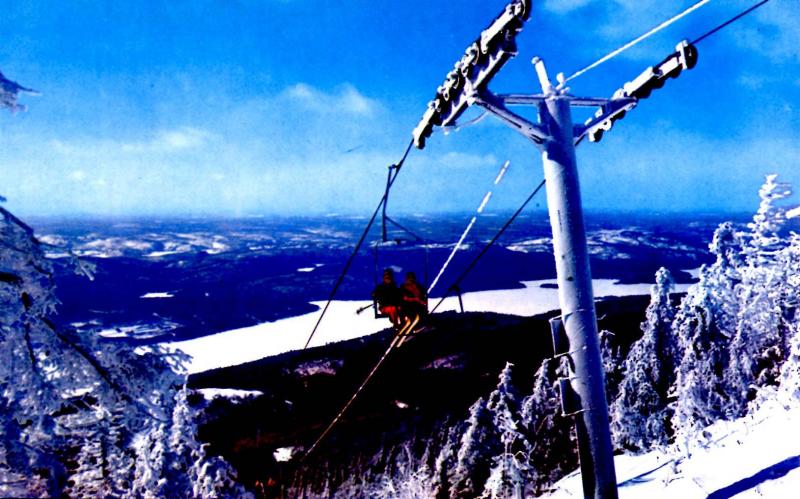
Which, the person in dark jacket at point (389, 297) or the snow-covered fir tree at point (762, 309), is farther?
the snow-covered fir tree at point (762, 309)

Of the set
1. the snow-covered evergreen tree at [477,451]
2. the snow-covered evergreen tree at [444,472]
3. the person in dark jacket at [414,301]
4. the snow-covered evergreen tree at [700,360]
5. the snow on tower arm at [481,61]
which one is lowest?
the snow-covered evergreen tree at [444,472]

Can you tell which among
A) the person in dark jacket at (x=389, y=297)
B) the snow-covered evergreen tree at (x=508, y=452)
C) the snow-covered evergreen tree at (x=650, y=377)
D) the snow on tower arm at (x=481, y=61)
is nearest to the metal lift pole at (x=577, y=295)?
the snow on tower arm at (x=481, y=61)

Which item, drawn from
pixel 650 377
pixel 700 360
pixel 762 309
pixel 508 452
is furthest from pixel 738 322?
pixel 508 452

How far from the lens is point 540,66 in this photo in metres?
5.03

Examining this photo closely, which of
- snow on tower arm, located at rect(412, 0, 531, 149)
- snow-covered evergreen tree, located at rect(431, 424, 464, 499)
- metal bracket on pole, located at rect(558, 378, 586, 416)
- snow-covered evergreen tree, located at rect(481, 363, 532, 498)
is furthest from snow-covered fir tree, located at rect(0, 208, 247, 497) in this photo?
snow-covered evergreen tree, located at rect(431, 424, 464, 499)

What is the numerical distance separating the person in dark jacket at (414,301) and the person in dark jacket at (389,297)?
12cm

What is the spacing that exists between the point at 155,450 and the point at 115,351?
1132 centimetres

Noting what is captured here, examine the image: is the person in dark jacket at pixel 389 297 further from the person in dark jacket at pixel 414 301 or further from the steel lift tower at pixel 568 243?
the steel lift tower at pixel 568 243

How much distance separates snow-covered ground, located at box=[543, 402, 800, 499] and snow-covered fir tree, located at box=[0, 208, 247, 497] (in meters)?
6.96

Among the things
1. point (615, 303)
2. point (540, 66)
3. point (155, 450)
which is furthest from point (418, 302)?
point (615, 303)

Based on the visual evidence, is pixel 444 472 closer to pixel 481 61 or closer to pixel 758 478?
pixel 758 478

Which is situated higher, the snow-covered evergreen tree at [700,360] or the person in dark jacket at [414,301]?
the person in dark jacket at [414,301]

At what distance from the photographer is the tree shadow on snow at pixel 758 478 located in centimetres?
589

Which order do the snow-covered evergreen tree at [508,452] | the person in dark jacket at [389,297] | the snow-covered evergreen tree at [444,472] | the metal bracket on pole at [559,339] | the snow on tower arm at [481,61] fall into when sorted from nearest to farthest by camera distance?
the snow on tower arm at [481,61] < the metal bracket on pole at [559,339] < the person in dark jacket at [389,297] < the snow-covered evergreen tree at [508,452] < the snow-covered evergreen tree at [444,472]
